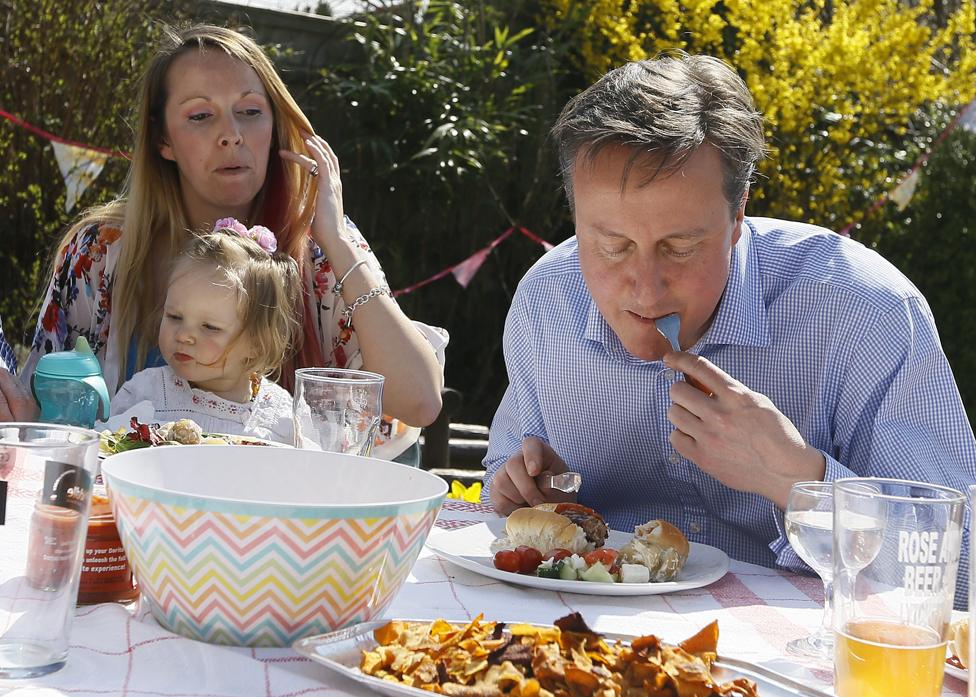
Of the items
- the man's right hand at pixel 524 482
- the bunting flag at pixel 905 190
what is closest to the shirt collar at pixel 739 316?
the man's right hand at pixel 524 482

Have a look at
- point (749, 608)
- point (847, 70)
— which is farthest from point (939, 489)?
point (847, 70)

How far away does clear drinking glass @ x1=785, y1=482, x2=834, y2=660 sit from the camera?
3.95 ft

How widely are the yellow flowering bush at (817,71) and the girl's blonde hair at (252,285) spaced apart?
187 inches

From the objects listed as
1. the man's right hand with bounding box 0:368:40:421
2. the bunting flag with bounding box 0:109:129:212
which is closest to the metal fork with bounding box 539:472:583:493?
the man's right hand with bounding box 0:368:40:421

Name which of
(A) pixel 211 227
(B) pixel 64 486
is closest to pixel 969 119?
(A) pixel 211 227

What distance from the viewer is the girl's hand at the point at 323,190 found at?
9.11 ft

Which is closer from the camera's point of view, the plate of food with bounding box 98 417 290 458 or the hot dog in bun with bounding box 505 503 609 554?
the hot dog in bun with bounding box 505 503 609 554

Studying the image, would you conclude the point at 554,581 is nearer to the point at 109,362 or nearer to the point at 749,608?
the point at 749,608

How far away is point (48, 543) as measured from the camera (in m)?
0.97

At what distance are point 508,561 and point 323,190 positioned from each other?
64.4 inches

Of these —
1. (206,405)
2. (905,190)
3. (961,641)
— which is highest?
(905,190)

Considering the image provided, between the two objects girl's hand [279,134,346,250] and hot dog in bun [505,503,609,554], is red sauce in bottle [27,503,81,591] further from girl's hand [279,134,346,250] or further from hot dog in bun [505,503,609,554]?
girl's hand [279,134,346,250]

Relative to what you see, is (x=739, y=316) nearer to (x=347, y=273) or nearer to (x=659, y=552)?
(x=659, y=552)

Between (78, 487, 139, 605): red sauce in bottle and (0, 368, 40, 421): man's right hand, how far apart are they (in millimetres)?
1023
